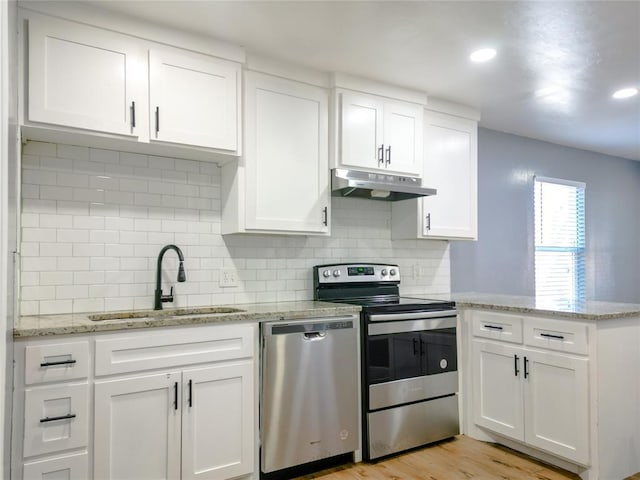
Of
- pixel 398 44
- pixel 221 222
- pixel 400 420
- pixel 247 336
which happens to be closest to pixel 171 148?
pixel 221 222

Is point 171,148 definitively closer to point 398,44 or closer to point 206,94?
point 206,94

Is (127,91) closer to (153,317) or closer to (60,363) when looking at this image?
(153,317)

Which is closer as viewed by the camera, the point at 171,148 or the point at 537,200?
the point at 171,148

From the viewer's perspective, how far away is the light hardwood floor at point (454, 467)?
8.58 ft

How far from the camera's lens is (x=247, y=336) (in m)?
2.43

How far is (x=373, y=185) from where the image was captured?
3.06m

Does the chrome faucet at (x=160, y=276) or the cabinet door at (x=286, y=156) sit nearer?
the chrome faucet at (x=160, y=276)

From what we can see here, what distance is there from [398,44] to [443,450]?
251cm

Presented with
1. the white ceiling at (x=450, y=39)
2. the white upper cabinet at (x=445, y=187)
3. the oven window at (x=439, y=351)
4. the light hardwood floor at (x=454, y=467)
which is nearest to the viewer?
the white ceiling at (x=450, y=39)

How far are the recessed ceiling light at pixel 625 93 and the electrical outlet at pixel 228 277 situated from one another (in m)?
3.09

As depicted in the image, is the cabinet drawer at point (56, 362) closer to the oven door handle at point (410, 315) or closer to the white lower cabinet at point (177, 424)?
the white lower cabinet at point (177, 424)

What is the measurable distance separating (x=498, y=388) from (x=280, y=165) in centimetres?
199

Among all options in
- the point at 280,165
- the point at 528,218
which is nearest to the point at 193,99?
the point at 280,165

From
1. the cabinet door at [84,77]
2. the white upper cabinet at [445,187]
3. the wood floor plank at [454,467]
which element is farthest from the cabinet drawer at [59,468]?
the white upper cabinet at [445,187]
